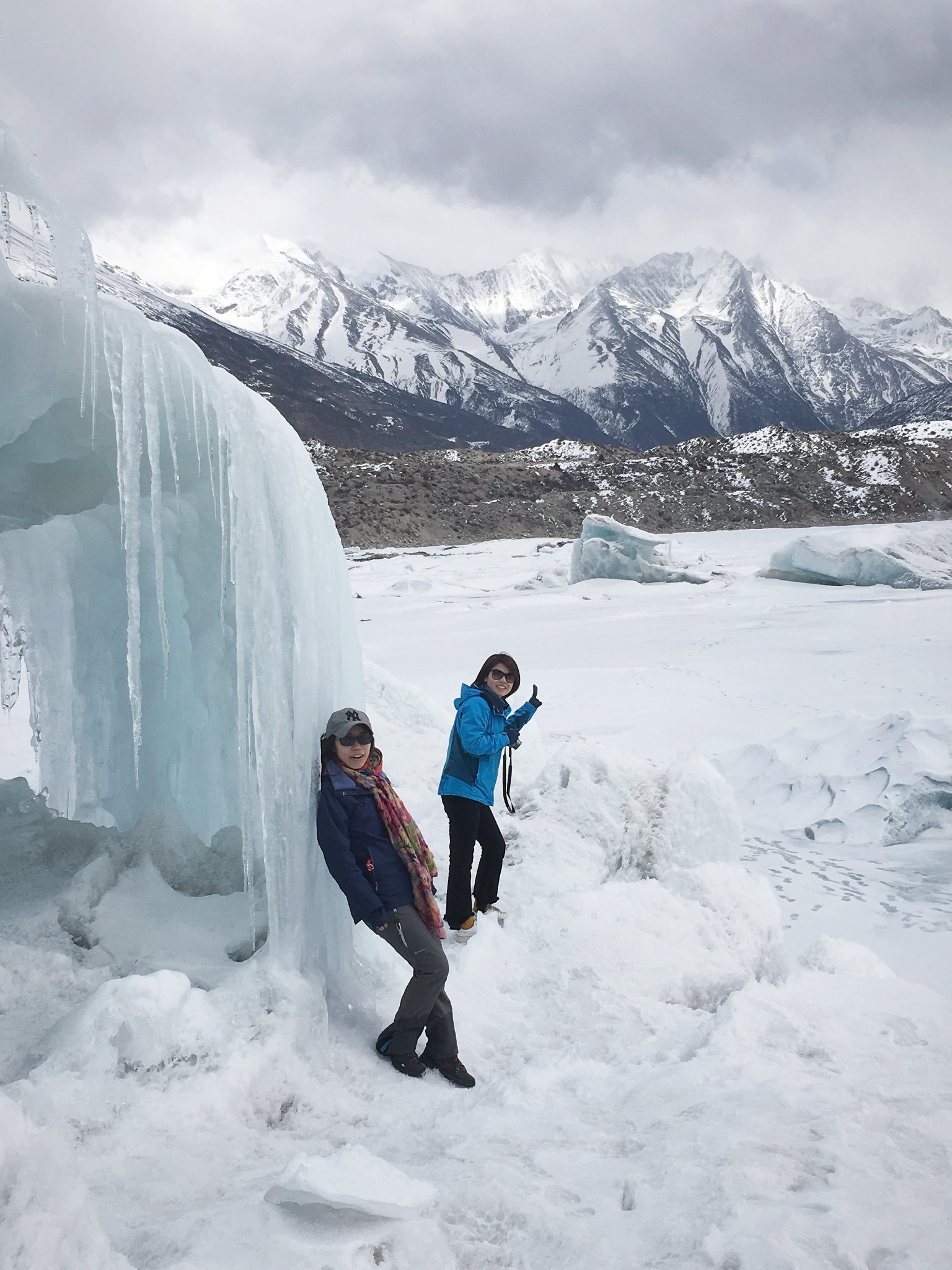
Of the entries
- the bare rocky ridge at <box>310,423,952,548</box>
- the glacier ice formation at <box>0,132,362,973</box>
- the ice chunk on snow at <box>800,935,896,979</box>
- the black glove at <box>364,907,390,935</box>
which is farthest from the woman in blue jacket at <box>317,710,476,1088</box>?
the bare rocky ridge at <box>310,423,952,548</box>

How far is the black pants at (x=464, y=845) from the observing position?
3889 mm

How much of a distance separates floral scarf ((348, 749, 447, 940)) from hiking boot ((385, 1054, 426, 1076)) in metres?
0.46

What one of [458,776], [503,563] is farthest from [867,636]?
[503,563]

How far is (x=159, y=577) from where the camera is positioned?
3.41 metres

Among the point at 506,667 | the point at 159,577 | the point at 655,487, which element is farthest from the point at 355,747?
the point at 655,487

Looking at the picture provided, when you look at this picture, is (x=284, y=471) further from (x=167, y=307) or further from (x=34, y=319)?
(x=167, y=307)

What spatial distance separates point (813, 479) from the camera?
149 ft

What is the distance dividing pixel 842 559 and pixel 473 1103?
18.6m

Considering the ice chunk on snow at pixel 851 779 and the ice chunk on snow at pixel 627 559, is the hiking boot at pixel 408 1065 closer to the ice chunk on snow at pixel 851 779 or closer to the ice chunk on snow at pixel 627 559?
the ice chunk on snow at pixel 851 779

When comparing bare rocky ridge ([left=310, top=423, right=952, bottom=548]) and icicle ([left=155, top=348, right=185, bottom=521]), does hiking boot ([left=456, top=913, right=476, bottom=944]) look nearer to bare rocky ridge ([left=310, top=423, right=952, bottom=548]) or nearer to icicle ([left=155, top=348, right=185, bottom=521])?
icicle ([left=155, top=348, right=185, bottom=521])

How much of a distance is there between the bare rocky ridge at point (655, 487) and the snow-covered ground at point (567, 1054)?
1290 inches

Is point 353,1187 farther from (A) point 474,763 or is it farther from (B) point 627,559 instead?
(B) point 627,559

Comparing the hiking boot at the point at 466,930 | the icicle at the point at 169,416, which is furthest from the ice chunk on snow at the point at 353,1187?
the icicle at the point at 169,416

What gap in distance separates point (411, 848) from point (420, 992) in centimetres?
53
